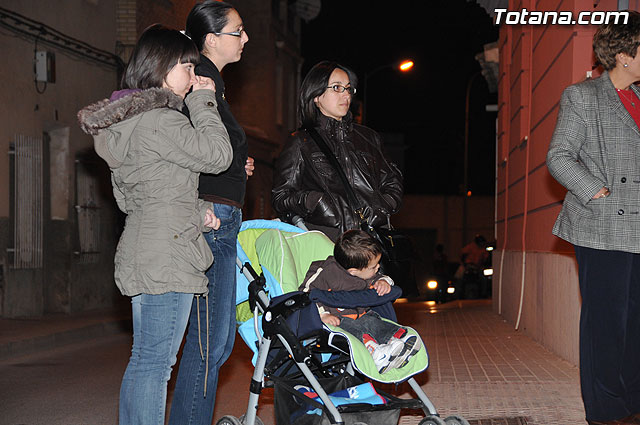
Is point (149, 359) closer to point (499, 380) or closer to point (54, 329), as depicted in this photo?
point (499, 380)

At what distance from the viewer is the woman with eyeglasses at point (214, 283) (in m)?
4.12

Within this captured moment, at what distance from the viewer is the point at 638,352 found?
4.66 meters

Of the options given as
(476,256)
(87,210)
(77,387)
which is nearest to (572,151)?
(77,387)

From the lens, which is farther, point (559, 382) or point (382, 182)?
point (559, 382)

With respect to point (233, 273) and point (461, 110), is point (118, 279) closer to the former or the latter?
point (233, 273)

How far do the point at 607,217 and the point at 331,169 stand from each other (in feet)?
5.65

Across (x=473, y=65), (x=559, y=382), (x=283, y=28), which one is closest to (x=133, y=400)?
(x=559, y=382)

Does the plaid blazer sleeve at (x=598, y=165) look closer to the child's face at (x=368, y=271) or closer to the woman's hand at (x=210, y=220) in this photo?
the child's face at (x=368, y=271)

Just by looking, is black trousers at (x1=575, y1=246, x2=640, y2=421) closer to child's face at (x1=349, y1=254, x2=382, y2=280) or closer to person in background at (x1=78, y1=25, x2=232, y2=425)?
child's face at (x1=349, y1=254, x2=382, y2=280)

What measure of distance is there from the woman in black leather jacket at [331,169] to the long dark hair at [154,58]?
5.71 ft

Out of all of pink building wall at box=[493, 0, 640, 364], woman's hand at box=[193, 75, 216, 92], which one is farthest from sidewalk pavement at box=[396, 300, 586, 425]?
woman's hand at box=[193, 75, 216, 92]

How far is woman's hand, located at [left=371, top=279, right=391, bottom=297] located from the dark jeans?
0.20m

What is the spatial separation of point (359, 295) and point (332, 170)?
117cm

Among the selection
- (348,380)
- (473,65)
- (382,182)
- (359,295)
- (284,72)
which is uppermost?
(473,65)
